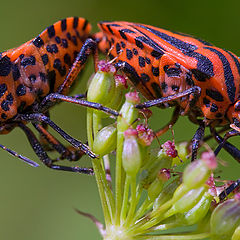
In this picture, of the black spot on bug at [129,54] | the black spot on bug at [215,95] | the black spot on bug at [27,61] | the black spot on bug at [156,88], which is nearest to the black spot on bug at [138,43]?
the black spot on bug at [129,54]

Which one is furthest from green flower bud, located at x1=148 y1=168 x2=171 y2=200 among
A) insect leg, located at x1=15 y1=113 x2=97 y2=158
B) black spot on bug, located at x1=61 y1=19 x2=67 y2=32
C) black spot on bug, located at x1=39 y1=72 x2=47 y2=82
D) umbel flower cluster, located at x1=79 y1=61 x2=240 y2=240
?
black spot on bug, located at x1=61 y1=19 x2=67 y2=32

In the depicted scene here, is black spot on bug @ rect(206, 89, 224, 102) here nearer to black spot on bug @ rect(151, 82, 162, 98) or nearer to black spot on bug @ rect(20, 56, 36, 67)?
black spot on bug @ rect(151, 82, 162, 98)

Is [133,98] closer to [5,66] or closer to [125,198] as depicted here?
[125,198]

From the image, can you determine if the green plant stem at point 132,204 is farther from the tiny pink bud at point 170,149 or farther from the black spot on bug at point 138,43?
the black spot on bug at point 138,43

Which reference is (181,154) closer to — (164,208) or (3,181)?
(164,208)

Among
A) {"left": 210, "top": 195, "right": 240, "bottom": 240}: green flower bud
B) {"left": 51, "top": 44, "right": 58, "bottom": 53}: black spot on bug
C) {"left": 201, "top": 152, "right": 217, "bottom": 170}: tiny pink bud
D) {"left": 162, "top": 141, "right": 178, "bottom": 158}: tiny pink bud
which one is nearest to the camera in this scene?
{"left": 201, "top": 152, "right": 217, "bottom": 170}: tiny pink bud

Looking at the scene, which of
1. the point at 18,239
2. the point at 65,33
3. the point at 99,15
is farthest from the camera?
the point at 99,15

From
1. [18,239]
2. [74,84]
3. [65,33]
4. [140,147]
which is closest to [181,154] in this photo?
[140,147]
